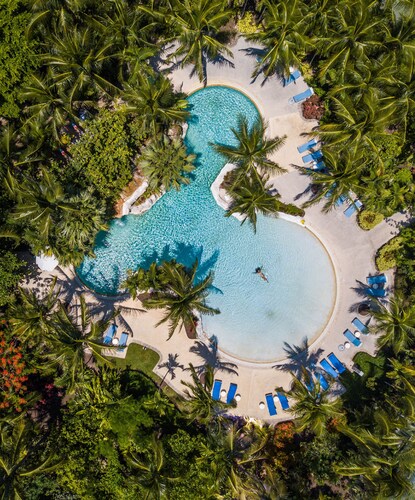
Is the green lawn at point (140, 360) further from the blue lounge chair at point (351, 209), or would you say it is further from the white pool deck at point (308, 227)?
the blue lounge chair at point (351, 209)

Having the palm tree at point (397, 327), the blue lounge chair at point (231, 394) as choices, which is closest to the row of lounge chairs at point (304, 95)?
the palm tree at point (397, 327)

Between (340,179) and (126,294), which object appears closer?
(340,179)

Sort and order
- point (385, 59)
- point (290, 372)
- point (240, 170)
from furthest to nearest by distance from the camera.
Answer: point (290, 372), point (240, 170), point (385, 59)

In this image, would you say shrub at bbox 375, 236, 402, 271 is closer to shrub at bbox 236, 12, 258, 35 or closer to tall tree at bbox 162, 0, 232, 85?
tall tree at bbox 162, 0, 232, 85

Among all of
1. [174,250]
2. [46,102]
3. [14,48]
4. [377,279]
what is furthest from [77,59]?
[377,279]

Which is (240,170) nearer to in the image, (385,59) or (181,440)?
(385,59)

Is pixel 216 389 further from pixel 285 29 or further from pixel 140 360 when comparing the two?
pixel 285 29

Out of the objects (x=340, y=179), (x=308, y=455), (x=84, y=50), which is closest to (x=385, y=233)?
(x=340, y=179)
